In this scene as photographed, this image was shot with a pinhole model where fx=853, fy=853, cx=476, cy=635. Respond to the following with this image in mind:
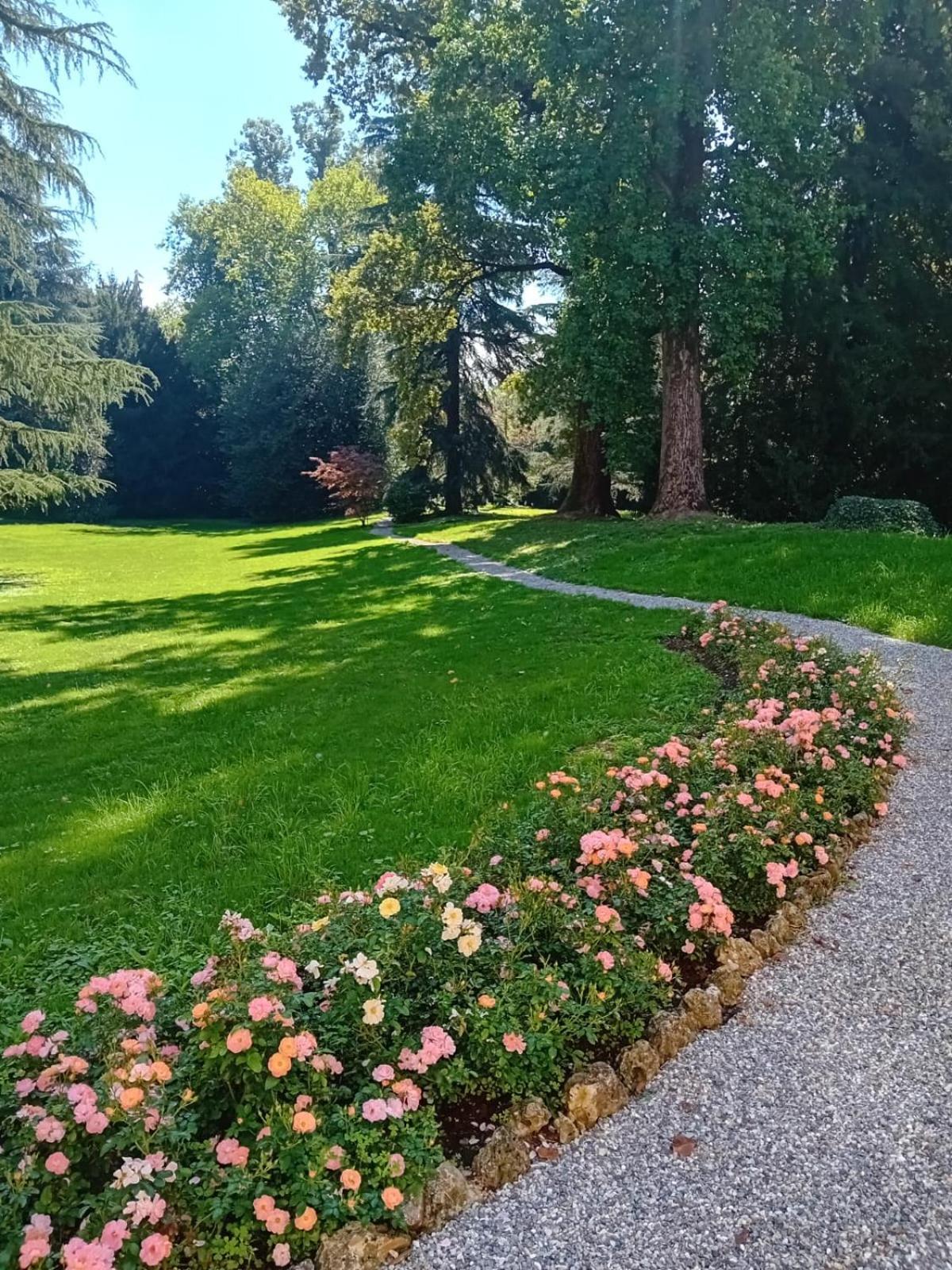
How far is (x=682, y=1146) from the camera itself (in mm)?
2146

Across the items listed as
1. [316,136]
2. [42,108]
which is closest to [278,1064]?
[42,108]

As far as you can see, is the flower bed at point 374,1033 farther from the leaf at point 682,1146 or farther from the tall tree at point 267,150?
the tall tree at point 267,150

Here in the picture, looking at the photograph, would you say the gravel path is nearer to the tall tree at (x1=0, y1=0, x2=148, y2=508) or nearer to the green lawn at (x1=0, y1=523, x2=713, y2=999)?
the green lawn at (x1=0, y1=523, x2=713, y2=999)

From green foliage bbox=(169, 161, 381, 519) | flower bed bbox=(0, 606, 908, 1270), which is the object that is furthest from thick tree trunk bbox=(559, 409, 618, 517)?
flower bed bbox=(0, 606, 908, 1270)

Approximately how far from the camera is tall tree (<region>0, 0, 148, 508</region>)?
14.1 metres

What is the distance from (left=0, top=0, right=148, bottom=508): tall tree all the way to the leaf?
1538 centimetres

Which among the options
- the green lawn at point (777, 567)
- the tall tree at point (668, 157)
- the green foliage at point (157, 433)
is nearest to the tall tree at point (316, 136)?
the green foliage at point (157, 433)

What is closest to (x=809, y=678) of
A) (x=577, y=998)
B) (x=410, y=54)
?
(x=577, y=998)

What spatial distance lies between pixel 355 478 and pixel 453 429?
3784 mm

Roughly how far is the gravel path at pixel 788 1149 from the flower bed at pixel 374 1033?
11 centimetres

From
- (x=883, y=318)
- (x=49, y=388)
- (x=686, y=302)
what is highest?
(x=686, y=302)

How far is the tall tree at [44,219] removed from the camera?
46.3 ft

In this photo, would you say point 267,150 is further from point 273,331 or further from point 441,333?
point 441,333

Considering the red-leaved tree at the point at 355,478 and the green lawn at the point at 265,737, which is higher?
the red-leaved tree at the point at 355,478
